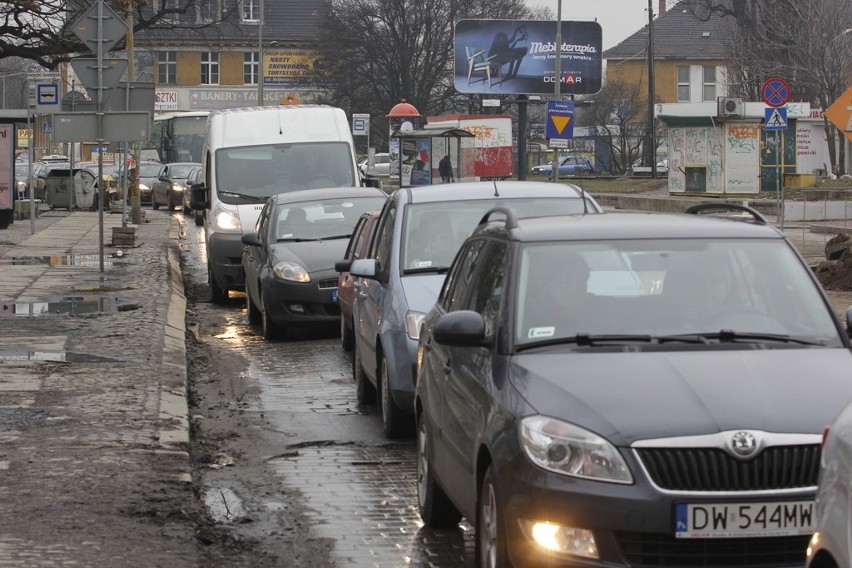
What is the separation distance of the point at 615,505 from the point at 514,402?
1.95 feet

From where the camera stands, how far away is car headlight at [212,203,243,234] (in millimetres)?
19391

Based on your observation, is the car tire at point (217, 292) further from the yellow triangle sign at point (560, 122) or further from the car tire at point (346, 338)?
the yellow triangle sign at point (560, 122)

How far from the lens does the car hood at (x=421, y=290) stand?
376 inches

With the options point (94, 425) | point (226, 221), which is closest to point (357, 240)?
point (94, 425)

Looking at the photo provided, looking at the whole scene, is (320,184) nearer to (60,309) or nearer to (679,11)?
(60,309)

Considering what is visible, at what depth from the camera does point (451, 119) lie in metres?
58.1

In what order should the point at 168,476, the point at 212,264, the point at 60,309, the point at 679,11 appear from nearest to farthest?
the point at 168,476 → the point at 60,309 → the point at 212,264 → the point at 679,11

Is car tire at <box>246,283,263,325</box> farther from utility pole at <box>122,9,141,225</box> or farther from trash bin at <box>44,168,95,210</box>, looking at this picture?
trash bin at <box>44,168,95,210</box>

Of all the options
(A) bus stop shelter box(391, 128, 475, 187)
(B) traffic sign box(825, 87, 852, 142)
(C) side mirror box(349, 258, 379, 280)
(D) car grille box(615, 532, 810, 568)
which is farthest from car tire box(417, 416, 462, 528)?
(A) bus stop shelter box(391, 128, 475, 187)

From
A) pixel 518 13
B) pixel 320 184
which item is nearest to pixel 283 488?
pixel 320 184

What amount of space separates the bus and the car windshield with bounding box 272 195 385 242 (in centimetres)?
4358

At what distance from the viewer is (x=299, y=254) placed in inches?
600

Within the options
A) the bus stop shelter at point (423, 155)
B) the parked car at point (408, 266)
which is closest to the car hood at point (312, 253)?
the parked car at point (408, 266)

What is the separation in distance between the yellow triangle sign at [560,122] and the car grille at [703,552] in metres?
32.7
